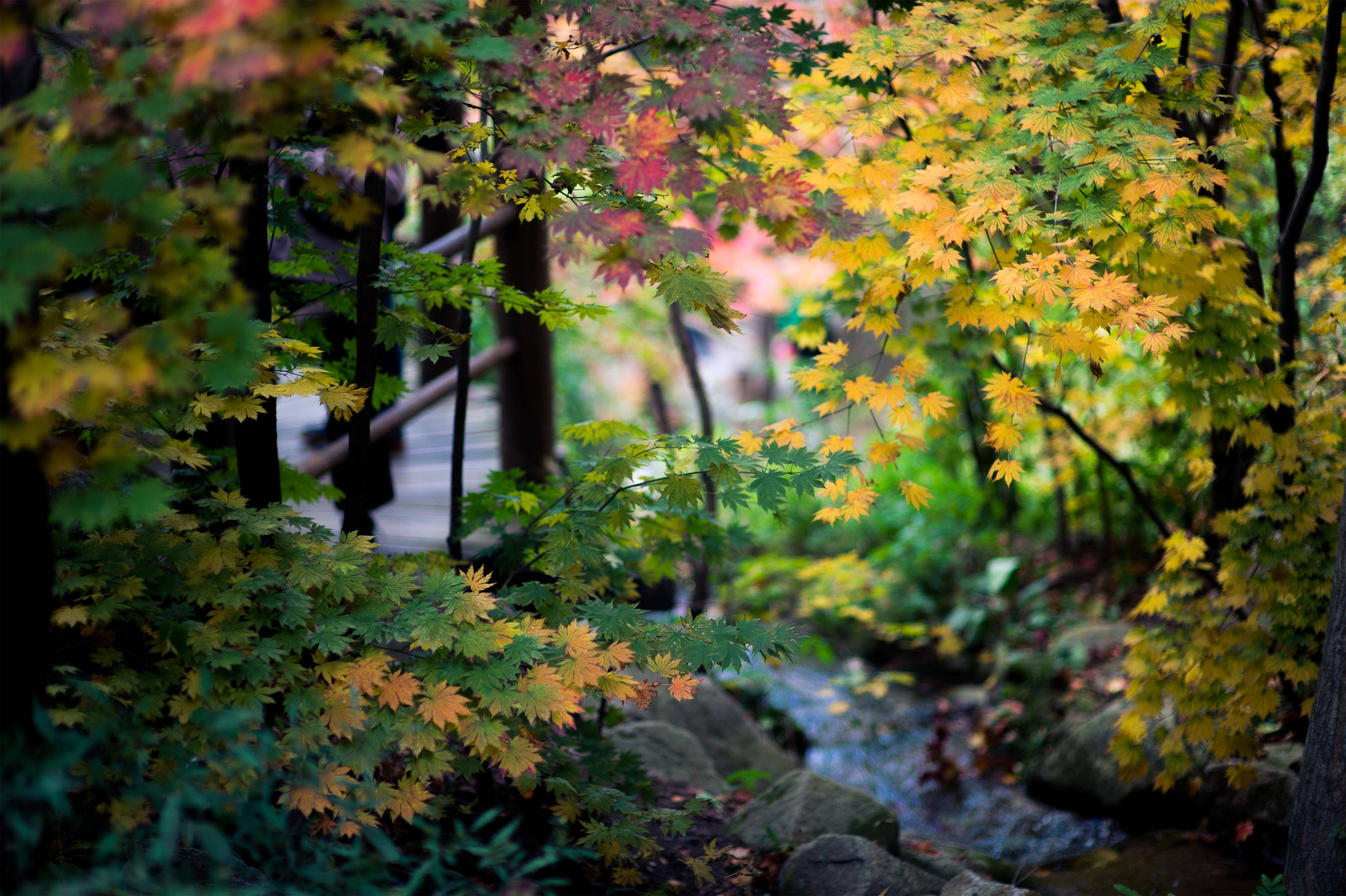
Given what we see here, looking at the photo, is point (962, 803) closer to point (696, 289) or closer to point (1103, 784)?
point (1103, 784)

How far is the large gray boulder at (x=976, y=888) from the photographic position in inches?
99.7

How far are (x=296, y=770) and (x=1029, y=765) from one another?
167 inches

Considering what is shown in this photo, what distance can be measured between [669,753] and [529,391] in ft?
6.51

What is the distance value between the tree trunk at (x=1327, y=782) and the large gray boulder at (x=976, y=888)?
0.79 m

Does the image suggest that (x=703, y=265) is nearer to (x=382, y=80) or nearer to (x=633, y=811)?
(x=382, y=80)

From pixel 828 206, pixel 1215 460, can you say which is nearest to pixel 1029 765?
pixel 1215 460

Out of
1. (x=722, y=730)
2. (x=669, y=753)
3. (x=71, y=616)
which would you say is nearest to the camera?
(x=71, y=616)

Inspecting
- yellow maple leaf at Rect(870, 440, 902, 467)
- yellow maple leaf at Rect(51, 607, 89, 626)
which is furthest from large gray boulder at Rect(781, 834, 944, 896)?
yellow maple leaf at Rect(51, 607, 89, 626)

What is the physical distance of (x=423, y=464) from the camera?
542cm

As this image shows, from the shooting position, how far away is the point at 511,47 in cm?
192

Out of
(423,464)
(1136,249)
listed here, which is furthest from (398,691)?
(423,464)

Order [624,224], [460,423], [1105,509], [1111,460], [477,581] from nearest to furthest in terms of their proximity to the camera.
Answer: [624,224]
[477,581]
[460,423]
[1111,460]
[1105,509]

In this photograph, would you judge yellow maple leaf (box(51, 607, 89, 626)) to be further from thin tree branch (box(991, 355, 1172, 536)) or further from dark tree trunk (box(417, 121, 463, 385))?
thin tree branch (box(991, 355, 1172, 536))

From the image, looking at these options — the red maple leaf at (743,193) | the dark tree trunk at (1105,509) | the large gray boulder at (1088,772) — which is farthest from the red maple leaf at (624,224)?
the dark tree trunk at (1105,509)
